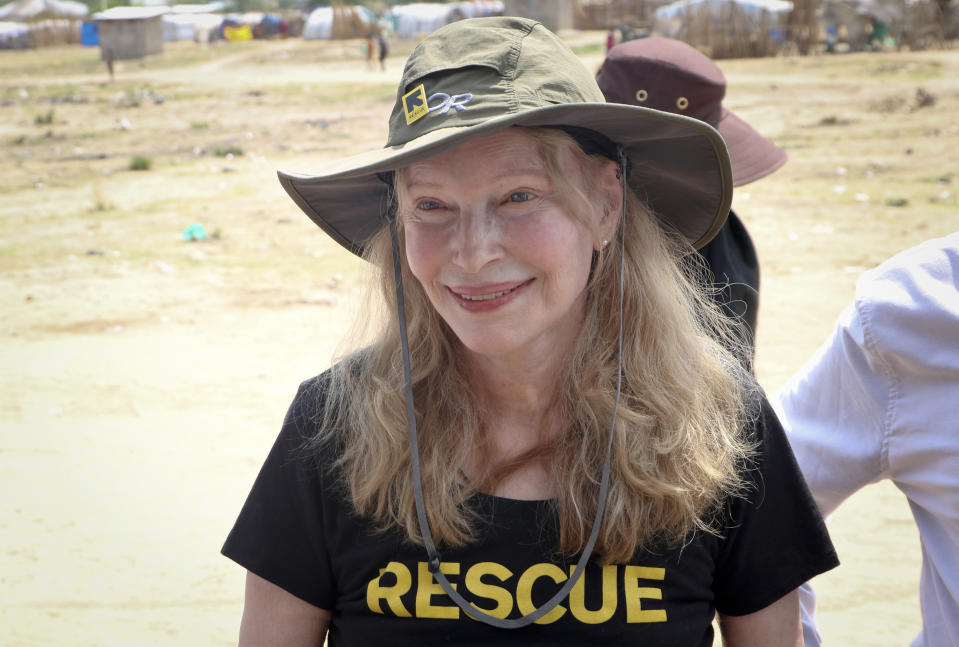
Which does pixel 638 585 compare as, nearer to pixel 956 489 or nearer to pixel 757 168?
pixel 956 489

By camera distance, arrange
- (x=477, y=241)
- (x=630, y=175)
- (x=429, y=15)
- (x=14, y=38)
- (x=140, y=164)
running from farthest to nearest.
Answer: (x=14, y=38) → (x=429, y=15) → (x=140, y=164) → (x=630, y=175) → (x=477, y=241)

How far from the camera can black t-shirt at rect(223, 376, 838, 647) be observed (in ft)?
5.35

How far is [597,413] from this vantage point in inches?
71.0

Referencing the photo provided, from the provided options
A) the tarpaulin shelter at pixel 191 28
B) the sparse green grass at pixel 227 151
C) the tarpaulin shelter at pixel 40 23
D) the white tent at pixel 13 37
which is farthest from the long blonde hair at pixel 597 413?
the tarpaulin shelter at pixel 191 28

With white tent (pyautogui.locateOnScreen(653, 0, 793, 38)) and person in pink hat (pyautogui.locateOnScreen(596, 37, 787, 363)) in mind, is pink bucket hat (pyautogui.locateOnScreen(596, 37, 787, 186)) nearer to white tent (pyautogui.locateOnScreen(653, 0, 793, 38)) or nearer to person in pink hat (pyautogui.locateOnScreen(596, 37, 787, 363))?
person in pink hat (pyautogui.locateOnScreen(596, 37, 787, 363))

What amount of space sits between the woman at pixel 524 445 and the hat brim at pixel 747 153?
1.42m

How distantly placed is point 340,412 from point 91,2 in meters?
77.5

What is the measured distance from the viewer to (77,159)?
46.1 ft

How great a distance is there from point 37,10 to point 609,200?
64954 mm

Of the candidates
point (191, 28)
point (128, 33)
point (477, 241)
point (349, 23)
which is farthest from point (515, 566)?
point (191, 28)

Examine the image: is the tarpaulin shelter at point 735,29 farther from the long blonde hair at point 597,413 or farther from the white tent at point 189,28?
the white tent at point 189,28

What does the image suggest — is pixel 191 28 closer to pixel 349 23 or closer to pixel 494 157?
pixel 349 23

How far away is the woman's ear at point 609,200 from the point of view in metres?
1.85

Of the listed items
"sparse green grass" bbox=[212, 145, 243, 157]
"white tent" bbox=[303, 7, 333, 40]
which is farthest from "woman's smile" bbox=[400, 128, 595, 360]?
"white tent" bbox=[303, 7, 333, 40]
